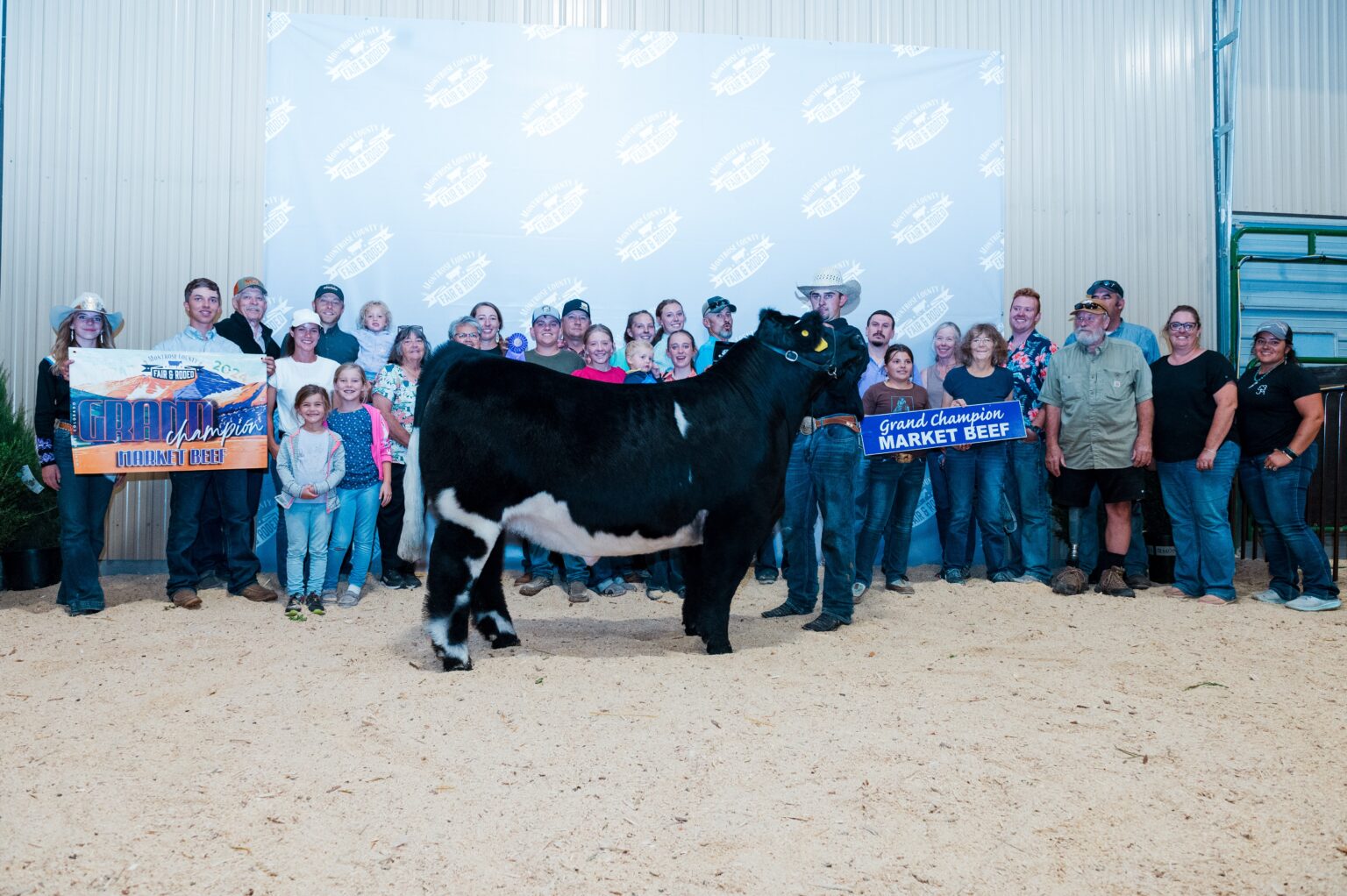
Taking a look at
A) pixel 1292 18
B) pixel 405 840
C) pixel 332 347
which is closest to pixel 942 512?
pixel 332 347

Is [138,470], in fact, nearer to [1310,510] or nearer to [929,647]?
[929,647]

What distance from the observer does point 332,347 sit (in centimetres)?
653

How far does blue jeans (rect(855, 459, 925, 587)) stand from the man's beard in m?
1.33

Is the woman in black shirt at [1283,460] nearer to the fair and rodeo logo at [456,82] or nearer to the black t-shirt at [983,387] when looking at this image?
the black t-shirt at [983,387]

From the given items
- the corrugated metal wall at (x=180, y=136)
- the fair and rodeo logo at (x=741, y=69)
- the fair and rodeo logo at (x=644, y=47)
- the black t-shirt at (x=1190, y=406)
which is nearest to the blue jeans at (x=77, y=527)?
the corrugated metal wall at (x=180, y=136)

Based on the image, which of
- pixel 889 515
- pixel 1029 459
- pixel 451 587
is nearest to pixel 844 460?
pixel 889 515

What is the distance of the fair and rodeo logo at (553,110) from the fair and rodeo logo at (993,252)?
11.8 ft

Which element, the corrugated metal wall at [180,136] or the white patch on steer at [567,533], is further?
the corrugated metal wall at [180,136]

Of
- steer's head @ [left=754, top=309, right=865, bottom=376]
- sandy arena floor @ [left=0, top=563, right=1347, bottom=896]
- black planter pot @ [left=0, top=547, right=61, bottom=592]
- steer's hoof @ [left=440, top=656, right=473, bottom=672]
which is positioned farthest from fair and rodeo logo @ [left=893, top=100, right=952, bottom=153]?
black planter pot @ [left=0, top=547, right=61, bottom=592]

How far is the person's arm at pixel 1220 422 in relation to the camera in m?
5.87

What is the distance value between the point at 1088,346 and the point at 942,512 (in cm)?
155

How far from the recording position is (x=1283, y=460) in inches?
226

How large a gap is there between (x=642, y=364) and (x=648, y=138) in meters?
2.45

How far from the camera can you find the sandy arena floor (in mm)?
2330
